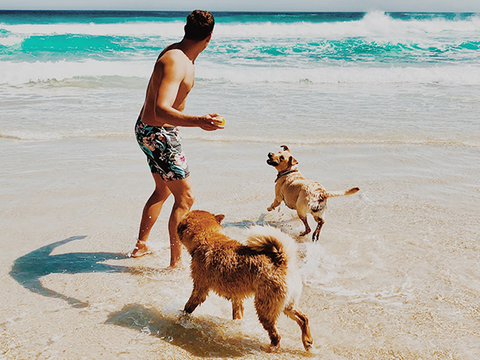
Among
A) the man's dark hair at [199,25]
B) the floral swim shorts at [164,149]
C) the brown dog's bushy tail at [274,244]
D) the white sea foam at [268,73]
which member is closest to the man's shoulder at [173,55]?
the man's dark hair at [199,25]

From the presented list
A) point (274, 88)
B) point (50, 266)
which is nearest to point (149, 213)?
point (50, 266)

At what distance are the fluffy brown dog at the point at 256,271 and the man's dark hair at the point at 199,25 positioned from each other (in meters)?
1.54

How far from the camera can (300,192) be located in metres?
4.65

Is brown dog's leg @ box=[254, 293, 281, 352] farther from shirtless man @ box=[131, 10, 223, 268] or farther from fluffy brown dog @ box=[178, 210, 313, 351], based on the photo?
shirtless man @ box=[131, 10, 223, 268]

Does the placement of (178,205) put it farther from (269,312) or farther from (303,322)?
(303,322)

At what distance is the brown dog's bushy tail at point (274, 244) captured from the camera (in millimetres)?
2672

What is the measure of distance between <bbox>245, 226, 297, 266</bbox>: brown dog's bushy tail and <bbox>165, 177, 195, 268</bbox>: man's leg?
1.13 m

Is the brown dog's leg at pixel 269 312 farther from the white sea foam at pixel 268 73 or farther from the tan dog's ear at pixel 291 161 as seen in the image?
the white sea foam at pixel 268 73

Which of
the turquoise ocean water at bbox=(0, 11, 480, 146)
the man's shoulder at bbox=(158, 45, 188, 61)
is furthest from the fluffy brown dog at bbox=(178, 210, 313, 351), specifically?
the turquoise ocean water at bbox=(0, 11, 480, 146)

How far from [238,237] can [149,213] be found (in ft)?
3.45

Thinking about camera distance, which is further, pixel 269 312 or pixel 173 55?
pixel 173 55

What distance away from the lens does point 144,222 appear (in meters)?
4.24

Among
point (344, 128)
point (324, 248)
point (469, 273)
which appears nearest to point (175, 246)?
point (324, 248)

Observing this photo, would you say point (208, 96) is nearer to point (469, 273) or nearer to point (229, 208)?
point (229, 208)
